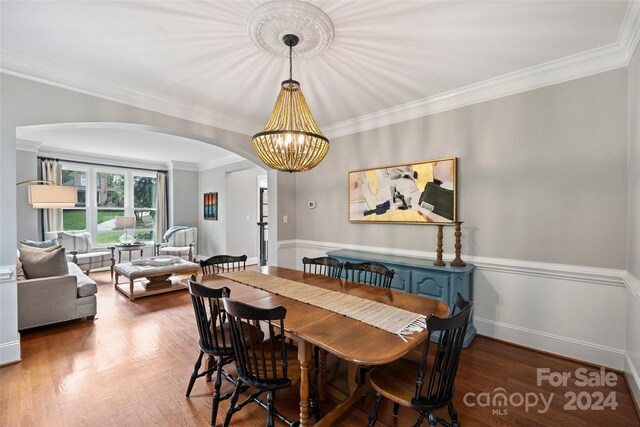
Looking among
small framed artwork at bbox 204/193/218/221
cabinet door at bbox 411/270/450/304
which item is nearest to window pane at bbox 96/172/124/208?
small framed artwork at bbox 204/193/218/221

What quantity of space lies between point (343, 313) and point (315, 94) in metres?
2.44

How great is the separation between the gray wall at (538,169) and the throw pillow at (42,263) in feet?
13.2

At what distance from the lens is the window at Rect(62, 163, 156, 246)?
20.6 feet

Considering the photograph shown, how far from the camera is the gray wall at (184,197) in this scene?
736 centimetres

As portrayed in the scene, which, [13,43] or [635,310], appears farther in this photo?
[13,43]

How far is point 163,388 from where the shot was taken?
2.17 metres

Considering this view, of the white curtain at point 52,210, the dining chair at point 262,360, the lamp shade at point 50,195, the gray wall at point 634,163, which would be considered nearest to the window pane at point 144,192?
the white curtain at point 52,210

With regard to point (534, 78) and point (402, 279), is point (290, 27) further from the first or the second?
point (402, 279)

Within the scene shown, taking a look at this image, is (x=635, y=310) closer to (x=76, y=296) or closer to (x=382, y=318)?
(x=382, y=318)

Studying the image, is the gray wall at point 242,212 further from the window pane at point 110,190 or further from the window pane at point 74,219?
the window pane at point 74,219

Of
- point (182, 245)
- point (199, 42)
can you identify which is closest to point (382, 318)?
point (199, 42)

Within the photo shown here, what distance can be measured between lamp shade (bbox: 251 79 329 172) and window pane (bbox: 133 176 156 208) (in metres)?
6.48

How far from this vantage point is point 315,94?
3.21 meters

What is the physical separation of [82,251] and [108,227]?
1053 mm
